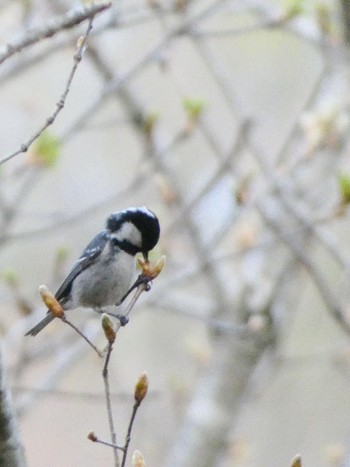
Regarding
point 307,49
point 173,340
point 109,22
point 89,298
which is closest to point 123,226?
point 89,298

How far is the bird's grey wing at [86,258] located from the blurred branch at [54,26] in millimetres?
239

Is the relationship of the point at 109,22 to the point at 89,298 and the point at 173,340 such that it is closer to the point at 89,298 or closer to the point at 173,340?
the point at 89,298

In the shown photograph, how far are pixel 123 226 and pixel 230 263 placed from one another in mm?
2753

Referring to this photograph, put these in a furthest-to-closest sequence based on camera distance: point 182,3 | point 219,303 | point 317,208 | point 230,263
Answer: point 230,263
point 219,303
point 317,208
point 182,3

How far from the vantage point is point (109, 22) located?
1966 millimetres

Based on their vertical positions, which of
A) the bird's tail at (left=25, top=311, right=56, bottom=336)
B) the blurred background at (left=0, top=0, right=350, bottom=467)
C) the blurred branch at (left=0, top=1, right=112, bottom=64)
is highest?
the blurred background at (left=0, top=0, right=350, bottom=467)

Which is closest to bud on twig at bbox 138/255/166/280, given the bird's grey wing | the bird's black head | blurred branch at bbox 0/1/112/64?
the bird's black head

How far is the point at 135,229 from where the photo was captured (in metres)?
0.95

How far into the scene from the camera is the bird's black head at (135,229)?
904mm

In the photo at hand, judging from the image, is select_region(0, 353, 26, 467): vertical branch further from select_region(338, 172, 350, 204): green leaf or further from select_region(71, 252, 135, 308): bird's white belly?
select_region(338, 172, 350, 204): green leaf

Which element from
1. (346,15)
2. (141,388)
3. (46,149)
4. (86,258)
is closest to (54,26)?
(86,258)

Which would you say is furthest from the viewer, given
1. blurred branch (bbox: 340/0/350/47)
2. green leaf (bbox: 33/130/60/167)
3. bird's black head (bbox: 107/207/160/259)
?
green leaf (bbox: 33/130/60/167)

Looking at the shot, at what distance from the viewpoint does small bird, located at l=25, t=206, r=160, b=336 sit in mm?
1014

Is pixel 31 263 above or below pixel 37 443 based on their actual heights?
above
